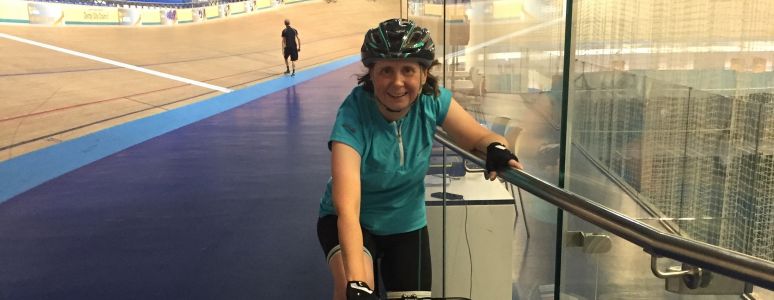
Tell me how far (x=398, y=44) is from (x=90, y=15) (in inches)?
739

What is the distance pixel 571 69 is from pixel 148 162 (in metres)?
6.19

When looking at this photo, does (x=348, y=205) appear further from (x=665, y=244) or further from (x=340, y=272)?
(x=665, y=244)

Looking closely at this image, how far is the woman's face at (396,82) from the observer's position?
5.62 ft

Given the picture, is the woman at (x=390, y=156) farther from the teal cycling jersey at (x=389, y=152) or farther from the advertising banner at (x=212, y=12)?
the advertising banner at (x=212, y=12)

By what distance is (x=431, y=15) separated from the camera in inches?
240

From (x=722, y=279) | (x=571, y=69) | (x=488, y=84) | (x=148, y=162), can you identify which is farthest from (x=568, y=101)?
(x=148, y=162)

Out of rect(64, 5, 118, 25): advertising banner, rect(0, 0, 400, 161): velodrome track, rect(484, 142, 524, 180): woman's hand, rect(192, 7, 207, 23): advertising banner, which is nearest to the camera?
rect(484, 142, 524, 180): woman's hand

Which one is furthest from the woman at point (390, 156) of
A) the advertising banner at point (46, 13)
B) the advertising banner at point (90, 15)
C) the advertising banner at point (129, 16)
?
the advertising banner at point (129, 16)

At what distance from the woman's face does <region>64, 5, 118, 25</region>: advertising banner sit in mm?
17771

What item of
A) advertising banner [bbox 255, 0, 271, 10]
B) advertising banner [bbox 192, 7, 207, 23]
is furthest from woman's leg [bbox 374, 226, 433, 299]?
advertising banner [bbox 255, 0, 271, 10]

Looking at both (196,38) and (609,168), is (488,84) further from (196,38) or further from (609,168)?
(196,38)

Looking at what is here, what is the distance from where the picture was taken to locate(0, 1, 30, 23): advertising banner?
13.3 metres

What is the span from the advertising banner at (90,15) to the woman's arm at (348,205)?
58.5 ft

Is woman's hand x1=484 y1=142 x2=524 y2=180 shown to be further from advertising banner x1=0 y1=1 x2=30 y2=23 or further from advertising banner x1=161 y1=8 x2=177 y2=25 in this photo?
advertising banner x1=161 y1=8 x2=177 y2=25
